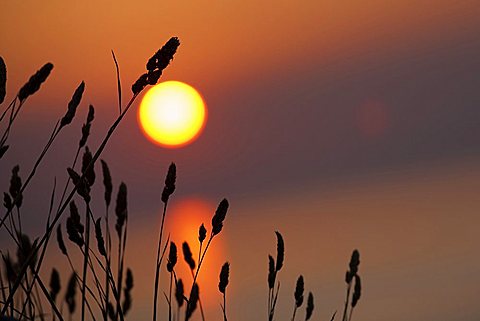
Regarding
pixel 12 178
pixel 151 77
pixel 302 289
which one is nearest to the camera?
pixel 151 77

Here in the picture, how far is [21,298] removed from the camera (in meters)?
2.93

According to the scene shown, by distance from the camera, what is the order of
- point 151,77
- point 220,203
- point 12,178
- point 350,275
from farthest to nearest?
1. point 350,275
2. point 220,203
3. point 12,178
4. point 151,77

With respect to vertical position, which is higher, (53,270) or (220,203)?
(220,203)

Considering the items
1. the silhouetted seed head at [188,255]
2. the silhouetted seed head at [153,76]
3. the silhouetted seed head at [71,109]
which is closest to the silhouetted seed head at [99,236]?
the silhouetted seed head at [71,109]

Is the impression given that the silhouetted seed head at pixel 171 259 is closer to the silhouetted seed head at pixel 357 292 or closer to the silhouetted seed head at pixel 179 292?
the silhouetted seed head at pixel 179 292

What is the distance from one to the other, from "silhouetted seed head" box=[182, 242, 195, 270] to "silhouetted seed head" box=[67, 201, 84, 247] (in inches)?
29.5

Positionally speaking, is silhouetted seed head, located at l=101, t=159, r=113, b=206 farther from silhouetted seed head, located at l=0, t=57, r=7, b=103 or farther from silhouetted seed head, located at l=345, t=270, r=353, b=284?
silhouetted seed head, located at l=345, t=270, r=353, b=284

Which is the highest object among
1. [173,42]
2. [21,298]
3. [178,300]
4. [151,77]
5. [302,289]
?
[173,42]

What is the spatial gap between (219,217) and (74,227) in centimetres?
47

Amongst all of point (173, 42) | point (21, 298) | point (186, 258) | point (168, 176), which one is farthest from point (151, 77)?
point (21, 298)

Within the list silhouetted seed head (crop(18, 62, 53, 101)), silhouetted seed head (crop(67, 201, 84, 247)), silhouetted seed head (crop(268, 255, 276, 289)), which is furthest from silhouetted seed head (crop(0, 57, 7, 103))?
silhouetted seed head (crop(268, 255, 276, 289))

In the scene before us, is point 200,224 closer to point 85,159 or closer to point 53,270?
point 85,159

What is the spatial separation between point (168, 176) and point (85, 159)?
0.83 ft

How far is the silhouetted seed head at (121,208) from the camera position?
2354 mm
